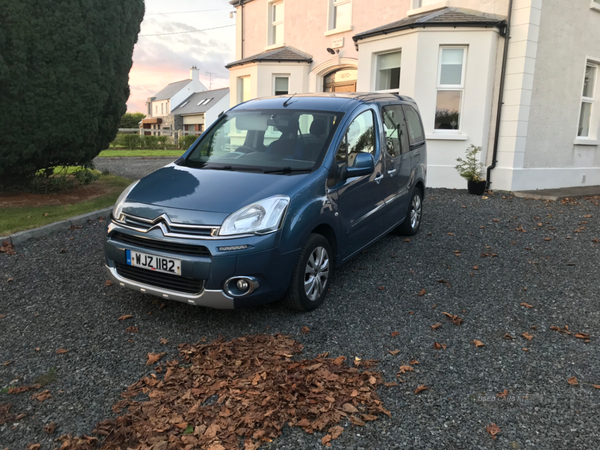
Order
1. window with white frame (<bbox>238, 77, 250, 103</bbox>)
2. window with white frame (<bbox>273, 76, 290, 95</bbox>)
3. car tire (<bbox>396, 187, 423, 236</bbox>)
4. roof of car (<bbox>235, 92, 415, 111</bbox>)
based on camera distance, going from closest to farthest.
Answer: roof of car (<bbox>235, 92, 415, 111</bbox>) < car tire (<bbox>396, 187, 423, 236</bbox>) < window with white frame (<bbox>273, 76, 290, 95</bbox>) < window with white frame (<bbox>238, 77, 250, 103</bbox>)

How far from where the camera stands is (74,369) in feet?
10.9

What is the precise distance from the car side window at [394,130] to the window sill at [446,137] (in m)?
5.63

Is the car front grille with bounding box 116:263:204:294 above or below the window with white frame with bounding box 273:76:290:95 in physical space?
below

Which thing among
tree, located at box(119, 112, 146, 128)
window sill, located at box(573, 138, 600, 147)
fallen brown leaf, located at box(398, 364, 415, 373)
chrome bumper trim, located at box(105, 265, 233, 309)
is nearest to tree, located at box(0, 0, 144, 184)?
chrome bumper trim, located at box(105, 265, 233, 309)

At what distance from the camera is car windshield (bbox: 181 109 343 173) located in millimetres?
4461

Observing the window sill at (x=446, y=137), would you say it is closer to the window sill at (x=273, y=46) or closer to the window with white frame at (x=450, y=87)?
the window with white frame at (x=450, y=87)

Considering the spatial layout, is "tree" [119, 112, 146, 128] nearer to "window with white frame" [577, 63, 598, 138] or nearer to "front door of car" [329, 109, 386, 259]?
"window with white frame" [577, 63, 598, 138]

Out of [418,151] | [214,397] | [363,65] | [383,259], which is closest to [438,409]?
[214,397]

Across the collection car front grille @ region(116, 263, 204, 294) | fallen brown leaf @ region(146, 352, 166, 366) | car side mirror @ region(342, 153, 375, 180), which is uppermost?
car side mirror @ region(342, 153, 375, 180)

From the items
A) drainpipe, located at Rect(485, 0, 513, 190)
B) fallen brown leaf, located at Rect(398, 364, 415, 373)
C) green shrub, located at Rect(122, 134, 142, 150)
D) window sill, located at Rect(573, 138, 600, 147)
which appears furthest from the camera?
green shrub, located at Rect(122, 134, 142, 150)

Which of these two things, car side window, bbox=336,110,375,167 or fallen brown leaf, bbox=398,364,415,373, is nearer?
fallen brown leaf, bbox=398,364,415,373

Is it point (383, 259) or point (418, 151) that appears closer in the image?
point (383, 259)

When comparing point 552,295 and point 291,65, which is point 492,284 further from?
point 291,65

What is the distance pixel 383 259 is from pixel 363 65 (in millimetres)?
8380
